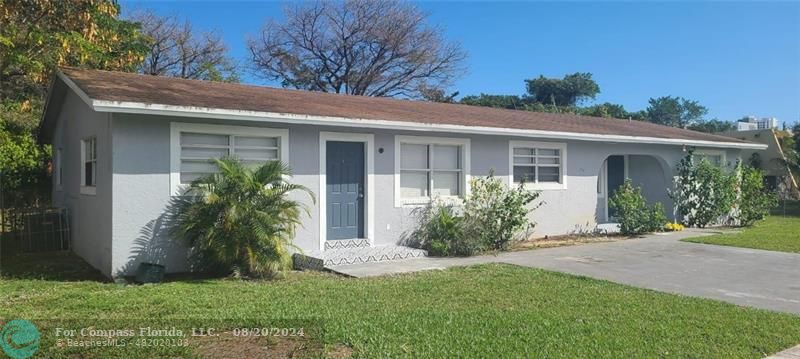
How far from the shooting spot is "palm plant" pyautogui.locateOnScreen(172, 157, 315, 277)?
817cm

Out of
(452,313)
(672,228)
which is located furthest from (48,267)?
(672,228)

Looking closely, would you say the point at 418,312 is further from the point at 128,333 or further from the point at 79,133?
the point at 79,133

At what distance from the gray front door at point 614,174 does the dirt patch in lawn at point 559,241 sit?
9.97 feet

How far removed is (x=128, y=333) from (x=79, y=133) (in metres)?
7.43

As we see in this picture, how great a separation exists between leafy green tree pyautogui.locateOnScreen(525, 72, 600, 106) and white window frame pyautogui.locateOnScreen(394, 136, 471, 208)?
48407mm

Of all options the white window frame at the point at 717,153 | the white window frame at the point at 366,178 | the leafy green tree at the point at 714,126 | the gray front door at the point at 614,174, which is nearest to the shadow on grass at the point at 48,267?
the white window frame at the point at 366,178

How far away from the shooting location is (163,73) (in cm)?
3059

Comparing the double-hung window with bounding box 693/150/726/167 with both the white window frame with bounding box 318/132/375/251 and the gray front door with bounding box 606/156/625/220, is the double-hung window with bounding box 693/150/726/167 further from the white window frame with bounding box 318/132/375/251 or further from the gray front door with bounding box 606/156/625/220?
the white window frame with bounding box 318/132/375/251

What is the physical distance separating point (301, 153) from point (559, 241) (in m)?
6.67

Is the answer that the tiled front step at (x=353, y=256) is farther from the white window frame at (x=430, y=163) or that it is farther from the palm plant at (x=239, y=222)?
the white window frame at (x=430, y=163)

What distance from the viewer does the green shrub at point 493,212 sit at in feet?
38.0

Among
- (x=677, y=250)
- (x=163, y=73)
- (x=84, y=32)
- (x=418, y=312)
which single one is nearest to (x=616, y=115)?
(x=163, y=73)

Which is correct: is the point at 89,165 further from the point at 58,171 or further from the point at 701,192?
the point at 701,192

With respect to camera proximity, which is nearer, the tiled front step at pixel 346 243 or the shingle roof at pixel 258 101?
the shingle roof at pixel 258 101
